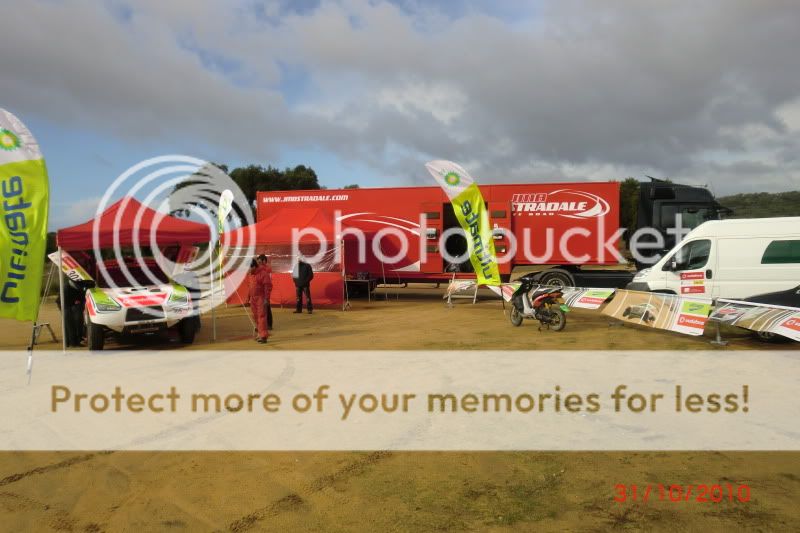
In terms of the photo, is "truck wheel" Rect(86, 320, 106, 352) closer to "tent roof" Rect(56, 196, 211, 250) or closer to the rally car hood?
the rally car hood

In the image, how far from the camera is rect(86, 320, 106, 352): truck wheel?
381 inches

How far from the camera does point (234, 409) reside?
20.4 ft

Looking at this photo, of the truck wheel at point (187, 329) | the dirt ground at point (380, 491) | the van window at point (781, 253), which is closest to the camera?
the dirt ground at point (380, 491)

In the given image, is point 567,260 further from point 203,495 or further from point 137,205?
point 203,495

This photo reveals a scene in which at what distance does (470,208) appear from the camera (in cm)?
1282

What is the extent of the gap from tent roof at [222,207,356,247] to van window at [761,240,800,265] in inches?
415

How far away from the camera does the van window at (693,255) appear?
1151 cm

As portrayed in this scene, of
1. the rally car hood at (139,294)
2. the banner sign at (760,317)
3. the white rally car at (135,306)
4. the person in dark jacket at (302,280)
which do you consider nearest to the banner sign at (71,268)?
the white rally car at (135,306)

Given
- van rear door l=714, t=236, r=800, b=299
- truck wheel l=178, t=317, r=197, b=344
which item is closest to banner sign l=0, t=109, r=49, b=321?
truck wheel l=178, t=317, r=197, b=344

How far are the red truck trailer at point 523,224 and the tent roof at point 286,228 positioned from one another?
54cm

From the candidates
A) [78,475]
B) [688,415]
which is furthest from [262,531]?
[688,415]

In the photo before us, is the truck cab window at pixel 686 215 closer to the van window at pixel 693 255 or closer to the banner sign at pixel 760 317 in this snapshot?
the van window at pixel 693 255

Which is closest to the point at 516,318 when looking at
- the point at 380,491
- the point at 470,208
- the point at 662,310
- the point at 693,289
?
the point at 470,208

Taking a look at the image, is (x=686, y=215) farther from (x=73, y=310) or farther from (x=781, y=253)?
(x=73, y=310)
